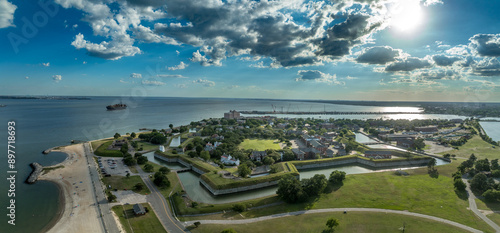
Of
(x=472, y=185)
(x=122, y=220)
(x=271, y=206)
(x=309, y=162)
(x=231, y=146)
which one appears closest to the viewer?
(x=122, y=220)

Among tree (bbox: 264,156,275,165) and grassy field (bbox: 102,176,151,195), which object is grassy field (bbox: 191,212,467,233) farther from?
tree (bbox: 264,156,275,165)

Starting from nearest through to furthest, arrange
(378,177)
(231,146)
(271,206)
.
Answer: (271,206), (378,177), (231,146)

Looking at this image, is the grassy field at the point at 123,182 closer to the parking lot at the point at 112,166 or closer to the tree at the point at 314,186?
the parking lot at the point at 112,166

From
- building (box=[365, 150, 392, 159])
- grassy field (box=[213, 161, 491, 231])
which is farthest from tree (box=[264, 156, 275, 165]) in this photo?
building (box=[365, 150, 392, 159])

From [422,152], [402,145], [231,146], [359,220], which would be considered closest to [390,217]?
[359,220]

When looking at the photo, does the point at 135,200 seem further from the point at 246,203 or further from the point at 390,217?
the point at 390,217


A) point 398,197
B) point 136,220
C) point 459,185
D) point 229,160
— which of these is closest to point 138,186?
point 136,220

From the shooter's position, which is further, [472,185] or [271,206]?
[472,185]
